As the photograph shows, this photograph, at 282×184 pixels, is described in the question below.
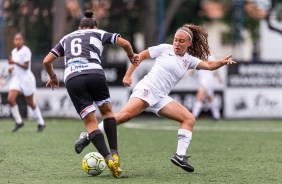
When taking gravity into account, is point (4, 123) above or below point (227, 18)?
below

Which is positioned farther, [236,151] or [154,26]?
[154,26]

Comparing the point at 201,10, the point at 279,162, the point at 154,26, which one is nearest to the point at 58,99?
the point at 154,26

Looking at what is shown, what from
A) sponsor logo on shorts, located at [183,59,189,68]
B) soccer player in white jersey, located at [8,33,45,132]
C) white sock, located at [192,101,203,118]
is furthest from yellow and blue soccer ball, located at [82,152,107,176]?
white sock, located at [192,101,203,118]

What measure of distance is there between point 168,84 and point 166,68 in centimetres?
22

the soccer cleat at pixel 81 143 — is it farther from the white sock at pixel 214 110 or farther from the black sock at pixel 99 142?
the white sock at pixel 214 110

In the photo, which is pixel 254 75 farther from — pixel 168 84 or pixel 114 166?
pixel 114 166

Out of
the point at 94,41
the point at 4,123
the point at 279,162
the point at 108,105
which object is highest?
the point at 94,41

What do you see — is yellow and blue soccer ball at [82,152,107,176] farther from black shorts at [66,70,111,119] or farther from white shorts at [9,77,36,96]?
white shorts at [9,77,36,96]

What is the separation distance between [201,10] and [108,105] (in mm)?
30222

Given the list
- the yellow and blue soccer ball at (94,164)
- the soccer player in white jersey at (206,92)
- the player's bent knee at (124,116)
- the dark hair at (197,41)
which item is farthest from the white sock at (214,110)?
the yellow and blue soccer ball at (94,164)

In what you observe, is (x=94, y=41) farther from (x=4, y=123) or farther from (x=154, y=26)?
(x=154, y=26)

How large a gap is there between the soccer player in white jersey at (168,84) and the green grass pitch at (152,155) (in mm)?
646

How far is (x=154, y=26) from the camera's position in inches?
1105

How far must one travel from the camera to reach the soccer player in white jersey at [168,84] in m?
10.5
